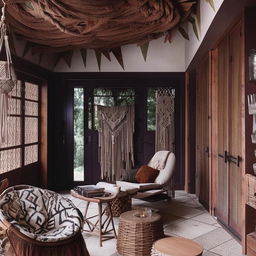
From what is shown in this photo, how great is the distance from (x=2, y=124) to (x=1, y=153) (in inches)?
76.3

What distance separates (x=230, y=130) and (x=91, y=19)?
203 cm

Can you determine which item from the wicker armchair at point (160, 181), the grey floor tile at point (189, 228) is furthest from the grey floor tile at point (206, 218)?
the wicker armchair at point (160, 181)

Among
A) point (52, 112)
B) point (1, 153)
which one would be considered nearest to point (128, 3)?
point (1, 153)

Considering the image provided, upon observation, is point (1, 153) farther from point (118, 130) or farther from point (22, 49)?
point (118, 130)

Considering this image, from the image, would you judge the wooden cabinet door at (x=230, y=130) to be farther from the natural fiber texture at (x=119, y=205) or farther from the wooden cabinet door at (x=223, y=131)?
the natural fiber texture at (x=119, y=205)

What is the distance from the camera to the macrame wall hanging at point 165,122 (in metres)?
5.65

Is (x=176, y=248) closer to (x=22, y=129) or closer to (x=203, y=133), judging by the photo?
(x=203, y=133)

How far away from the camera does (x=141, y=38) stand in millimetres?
4941

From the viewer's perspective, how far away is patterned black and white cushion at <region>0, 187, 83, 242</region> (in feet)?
7.42

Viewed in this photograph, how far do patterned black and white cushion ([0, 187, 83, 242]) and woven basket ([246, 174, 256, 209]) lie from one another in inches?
54.8

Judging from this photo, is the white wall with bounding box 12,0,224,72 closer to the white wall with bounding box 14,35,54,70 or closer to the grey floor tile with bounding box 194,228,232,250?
the white wall with bounding box 14,35,54,70

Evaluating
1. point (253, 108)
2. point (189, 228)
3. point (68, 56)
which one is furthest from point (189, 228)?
point (68, 56)

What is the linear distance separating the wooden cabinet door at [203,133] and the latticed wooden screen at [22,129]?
8.79 ft

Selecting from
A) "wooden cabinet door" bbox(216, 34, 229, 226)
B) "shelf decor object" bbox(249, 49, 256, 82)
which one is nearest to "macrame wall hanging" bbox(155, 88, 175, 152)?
"wooden cabinet door" bbox(216, 34, 229, 226)
